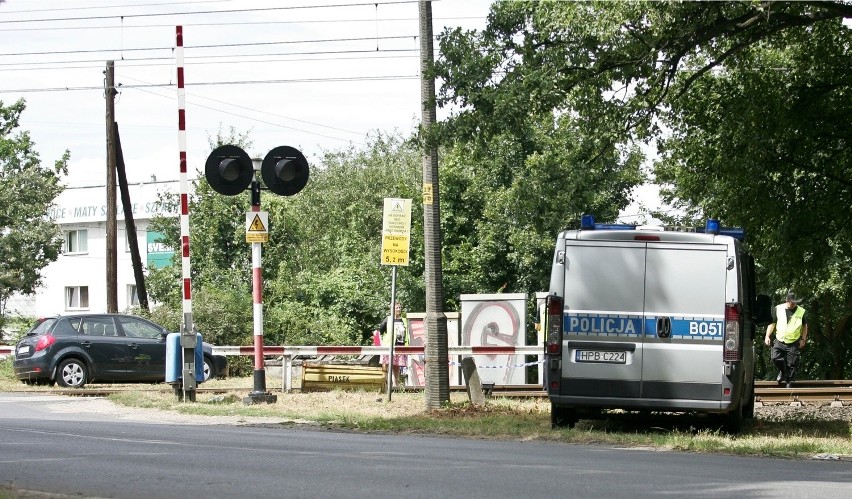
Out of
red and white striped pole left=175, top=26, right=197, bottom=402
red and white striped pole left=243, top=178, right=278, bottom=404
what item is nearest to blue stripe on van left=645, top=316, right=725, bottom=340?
red and white striped pole left=243, top=178, right=278, bottom=404

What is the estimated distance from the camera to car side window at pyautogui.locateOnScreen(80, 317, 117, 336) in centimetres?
2612

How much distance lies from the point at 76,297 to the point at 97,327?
180 feet

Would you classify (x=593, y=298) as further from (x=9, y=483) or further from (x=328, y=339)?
(x=328, y=339)

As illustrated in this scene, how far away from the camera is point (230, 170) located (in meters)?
19.7

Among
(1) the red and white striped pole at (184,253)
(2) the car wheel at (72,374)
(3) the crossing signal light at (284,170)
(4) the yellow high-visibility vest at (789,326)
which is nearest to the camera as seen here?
(3) the crossing signal light at (284,170)

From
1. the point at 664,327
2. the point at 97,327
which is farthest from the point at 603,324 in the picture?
the point at 97,327

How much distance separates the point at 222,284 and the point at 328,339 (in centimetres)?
754

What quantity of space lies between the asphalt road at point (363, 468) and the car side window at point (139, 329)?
453 inches

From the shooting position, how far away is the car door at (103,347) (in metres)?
25.8

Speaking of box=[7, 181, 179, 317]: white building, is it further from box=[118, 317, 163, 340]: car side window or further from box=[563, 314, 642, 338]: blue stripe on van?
box=[563, 314, 642, 338]: blue stripe on van

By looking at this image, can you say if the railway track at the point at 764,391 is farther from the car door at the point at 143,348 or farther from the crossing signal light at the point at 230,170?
the crossing signal light at the point at 230,170

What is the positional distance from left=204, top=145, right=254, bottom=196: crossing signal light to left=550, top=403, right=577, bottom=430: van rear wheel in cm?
649

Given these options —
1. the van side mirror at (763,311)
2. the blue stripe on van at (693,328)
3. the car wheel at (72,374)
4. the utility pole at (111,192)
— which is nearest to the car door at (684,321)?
the blue stripe on van at (693,328)

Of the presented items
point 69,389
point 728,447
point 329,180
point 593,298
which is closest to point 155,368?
point 69,389
